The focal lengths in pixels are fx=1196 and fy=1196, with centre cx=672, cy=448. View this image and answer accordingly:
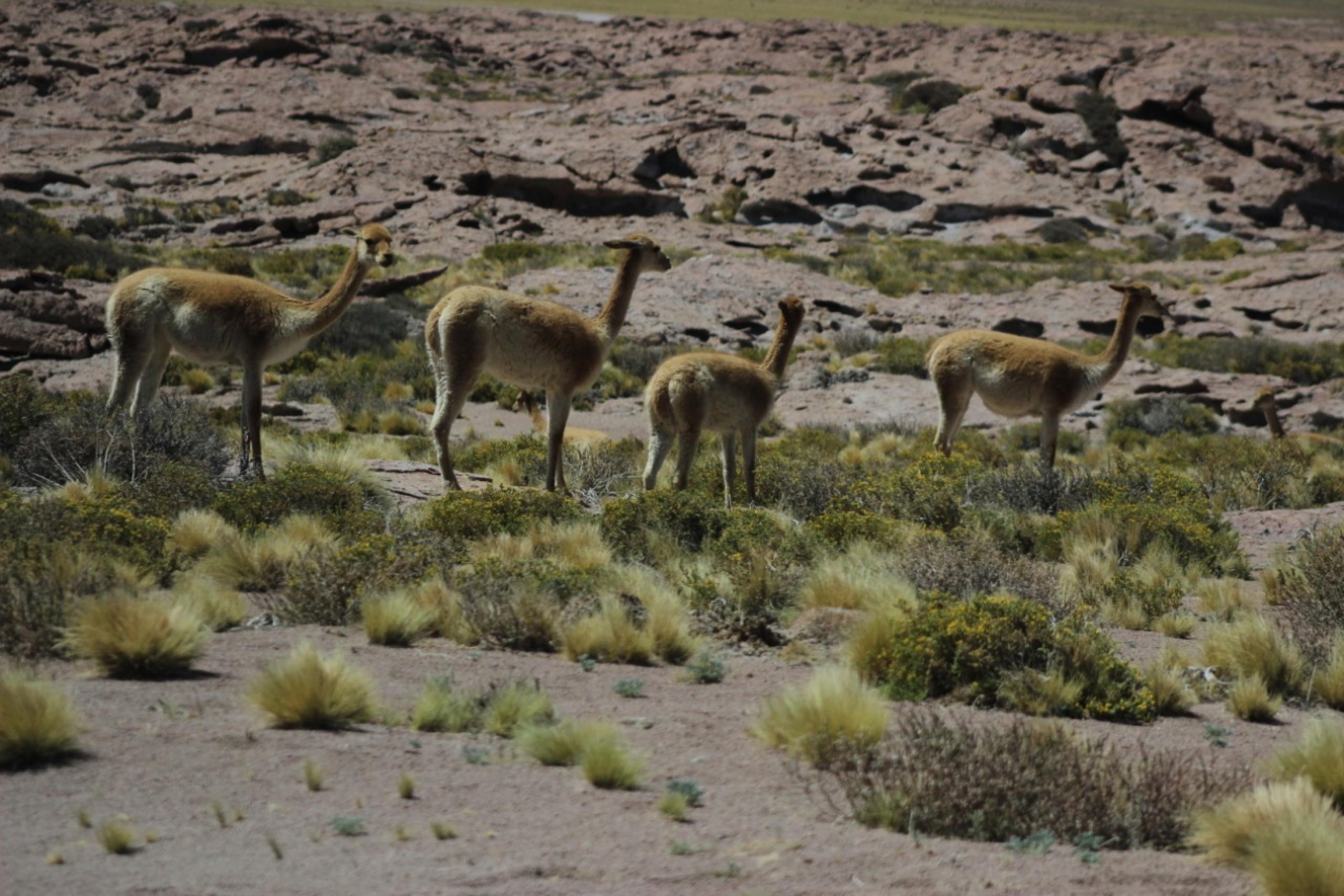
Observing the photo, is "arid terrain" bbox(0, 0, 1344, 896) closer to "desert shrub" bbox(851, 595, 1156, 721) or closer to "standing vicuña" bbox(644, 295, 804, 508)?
"desert shrub" bbox(851, 595, 1156, 721)

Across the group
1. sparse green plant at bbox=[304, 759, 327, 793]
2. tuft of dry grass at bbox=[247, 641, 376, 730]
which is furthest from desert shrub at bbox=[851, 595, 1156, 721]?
sparse green plant at bbox=[304, 759, 327, 793]

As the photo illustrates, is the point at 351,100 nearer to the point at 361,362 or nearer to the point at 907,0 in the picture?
the point at 361,362

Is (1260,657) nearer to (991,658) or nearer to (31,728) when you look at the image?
(991,658)

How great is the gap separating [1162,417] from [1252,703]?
16533 millimetres

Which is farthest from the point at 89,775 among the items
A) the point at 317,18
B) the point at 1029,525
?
the point at 317,18

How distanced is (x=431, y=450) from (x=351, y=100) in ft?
167

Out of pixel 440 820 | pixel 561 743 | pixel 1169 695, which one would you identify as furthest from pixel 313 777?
pixel 1169 695

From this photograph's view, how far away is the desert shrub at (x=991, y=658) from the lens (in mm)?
6676

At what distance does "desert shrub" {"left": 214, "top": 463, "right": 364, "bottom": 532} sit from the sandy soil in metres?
3.81

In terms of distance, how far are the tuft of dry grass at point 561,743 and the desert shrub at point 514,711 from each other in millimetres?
216

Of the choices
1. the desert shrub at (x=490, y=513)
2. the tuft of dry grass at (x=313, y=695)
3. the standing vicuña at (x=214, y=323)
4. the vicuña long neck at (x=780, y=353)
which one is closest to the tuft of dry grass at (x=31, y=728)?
the tuft of dry grass at (x=313, y=695)

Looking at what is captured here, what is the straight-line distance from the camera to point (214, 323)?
37.4 ft

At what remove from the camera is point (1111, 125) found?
192 ft

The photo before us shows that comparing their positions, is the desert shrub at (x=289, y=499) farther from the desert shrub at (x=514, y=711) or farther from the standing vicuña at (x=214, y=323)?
the desert shrub at (x=514, y=711)
